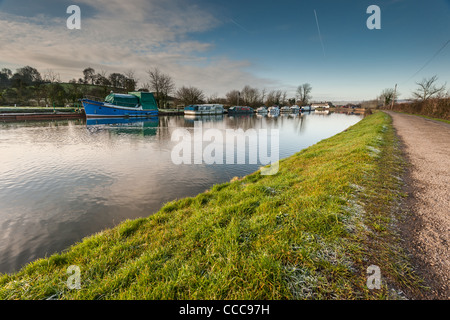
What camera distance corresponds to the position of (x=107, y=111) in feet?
126

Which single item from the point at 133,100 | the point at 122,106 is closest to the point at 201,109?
the point at 133,100

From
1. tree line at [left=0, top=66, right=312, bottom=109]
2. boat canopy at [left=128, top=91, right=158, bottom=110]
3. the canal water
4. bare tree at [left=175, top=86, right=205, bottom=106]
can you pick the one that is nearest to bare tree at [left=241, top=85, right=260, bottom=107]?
tree line at [left=0, top=66, right=312, bottom=109]

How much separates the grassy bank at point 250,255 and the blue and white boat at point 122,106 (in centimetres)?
4181

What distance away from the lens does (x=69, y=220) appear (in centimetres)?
505

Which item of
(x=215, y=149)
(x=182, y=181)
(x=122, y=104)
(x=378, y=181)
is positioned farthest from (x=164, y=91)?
(x=378, y=181)

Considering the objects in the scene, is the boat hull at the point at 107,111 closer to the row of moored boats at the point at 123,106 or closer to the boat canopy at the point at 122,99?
the row of moored boats at the point at 123,106

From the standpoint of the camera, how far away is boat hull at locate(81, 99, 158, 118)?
35.9 metres

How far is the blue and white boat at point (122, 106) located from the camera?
3625 centimetres

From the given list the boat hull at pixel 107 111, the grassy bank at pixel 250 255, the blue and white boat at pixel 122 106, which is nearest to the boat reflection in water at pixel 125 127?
the boat hull at pixel 107 111

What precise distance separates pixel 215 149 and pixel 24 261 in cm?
1108

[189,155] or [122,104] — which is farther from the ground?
[122,104]

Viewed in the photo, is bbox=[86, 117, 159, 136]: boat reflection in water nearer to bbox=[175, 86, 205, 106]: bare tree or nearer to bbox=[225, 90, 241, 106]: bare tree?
bbox=[175, 86, 205, 106]: bare tree

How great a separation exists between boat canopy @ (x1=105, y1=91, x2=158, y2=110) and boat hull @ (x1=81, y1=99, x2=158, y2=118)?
128cm
